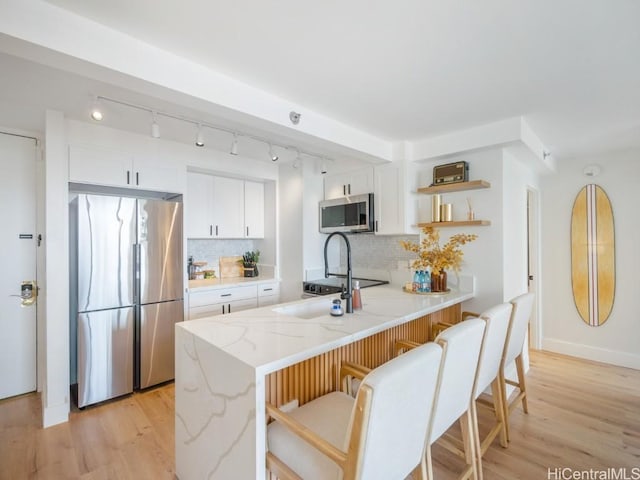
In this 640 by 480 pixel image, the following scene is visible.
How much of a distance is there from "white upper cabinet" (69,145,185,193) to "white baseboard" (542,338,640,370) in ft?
15.0

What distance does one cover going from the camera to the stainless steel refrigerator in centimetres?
257

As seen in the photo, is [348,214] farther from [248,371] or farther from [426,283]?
[248,371]

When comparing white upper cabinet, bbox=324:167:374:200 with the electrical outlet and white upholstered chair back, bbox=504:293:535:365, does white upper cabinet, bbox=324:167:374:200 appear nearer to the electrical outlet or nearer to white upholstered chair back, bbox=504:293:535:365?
white upholstered chair back, bbox=504:293:535:365

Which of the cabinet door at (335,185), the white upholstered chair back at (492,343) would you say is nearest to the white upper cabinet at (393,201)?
the cabinet door at (335,185)

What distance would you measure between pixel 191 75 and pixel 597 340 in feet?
15.1

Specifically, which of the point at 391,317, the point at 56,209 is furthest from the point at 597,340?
the point at 56,209

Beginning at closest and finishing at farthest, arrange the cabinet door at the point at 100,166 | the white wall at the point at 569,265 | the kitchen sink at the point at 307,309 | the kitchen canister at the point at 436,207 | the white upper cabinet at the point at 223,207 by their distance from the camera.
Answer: the kitchen sink at the point at 307,309 < the cabinet door at the point at 100,166 < the kitchen canister at the point at 436,207 < the white wall at the point at 569,265 < the white upper cabinet at the point at 223,207

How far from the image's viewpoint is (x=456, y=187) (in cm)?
293

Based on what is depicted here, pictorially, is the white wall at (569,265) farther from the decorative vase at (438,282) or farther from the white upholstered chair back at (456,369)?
the white upholstered chair back at (456,369)

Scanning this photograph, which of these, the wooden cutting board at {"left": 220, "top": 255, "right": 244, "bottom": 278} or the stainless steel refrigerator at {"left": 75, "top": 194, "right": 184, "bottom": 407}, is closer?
the stainless steel refrigerator at {"left": 75, "top": 194, "right": 184, "bottom": 407}

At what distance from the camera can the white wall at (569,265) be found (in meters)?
3.30

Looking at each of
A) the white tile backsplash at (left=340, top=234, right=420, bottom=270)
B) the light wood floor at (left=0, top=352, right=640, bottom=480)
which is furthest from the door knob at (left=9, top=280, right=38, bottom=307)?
the white tile backsplash at (left=340, top=234, right=420, bottom=270)

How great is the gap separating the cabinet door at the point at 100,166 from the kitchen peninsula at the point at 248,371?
5.75ft

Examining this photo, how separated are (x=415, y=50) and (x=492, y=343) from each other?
1649 millimetres
